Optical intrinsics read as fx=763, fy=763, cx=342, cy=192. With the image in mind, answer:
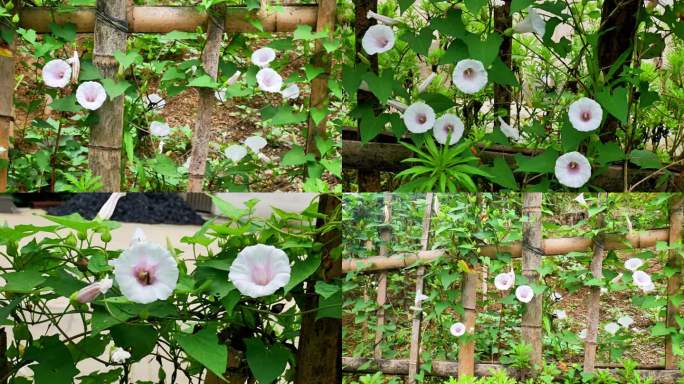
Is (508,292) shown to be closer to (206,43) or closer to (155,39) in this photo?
(206,43)

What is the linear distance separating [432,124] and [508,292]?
47 centimetres

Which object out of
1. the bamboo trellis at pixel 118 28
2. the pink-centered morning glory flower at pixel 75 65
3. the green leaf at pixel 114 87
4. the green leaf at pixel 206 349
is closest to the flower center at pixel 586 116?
the bamboo trellis at pixel 118 28

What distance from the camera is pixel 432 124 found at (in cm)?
187

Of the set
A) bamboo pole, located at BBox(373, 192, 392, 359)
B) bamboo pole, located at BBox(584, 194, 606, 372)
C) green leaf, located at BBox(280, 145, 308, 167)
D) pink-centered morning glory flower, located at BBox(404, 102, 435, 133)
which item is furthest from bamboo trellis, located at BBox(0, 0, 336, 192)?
bamboo pole, located at BBox(584, 194, 606, 372)

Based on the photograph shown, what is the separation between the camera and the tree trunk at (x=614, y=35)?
6.21 ft

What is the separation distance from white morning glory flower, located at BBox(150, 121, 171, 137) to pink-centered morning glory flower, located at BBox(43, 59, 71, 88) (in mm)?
254

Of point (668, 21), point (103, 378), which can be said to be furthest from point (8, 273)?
point (668, 21)

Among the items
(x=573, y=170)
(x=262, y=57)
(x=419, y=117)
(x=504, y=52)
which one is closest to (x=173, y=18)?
(x=262, y=57)

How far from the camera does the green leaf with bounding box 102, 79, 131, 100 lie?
1.99m

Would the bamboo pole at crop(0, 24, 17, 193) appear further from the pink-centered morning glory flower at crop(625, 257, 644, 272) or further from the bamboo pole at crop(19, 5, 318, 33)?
the pink-centered morning glory flower at crop(625, 257, 644, 272)

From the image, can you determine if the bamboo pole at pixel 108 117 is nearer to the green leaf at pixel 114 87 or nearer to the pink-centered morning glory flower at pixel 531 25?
the green leaf at pixel 114 87

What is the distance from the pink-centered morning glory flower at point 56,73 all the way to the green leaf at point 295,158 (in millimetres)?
604

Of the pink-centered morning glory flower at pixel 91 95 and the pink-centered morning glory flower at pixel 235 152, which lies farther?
the pink-centered morning glory flower at pixel 235 152

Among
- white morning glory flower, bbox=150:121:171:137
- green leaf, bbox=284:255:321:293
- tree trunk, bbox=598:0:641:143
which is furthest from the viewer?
white morning glory flower, bbox=150:121:171:137
